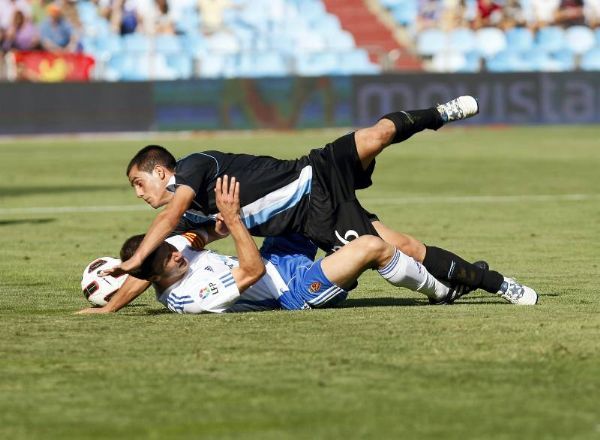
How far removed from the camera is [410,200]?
19344mm

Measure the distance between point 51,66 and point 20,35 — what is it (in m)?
1.03

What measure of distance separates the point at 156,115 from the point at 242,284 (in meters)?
25.6

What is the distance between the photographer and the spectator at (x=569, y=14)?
4122 cm

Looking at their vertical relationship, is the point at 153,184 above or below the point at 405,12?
above

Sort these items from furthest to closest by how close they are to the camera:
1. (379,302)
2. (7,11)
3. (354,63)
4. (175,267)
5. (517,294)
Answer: (354,63) → (7,11) → (379,302) → (517,294) → (175,267)

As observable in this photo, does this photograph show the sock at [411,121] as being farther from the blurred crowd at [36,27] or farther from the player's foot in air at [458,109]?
the blurred crowd at [36,27]

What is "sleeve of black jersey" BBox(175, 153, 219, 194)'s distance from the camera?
8867mm

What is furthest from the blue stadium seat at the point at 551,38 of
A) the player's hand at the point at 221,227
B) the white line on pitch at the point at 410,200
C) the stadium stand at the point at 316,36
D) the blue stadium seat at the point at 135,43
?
the player's hand at the point at 221,227

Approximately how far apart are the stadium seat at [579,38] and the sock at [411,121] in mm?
31809

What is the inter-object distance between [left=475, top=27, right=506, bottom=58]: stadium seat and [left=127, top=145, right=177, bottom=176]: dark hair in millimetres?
31651

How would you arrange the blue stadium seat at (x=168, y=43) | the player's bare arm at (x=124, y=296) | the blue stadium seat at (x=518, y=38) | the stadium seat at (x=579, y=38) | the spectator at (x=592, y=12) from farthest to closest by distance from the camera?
1. the spectator at (x=592, y=12)
2. the stadium seat at (x=579, y=38)
3. the blue stadium seat at (x=518, y=38)
4. the blue stadium seat at (x=168, y=43)
5. the player's bare arm at (x=124, y=296)

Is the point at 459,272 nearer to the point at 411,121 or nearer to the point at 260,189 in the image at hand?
the point at 411,121

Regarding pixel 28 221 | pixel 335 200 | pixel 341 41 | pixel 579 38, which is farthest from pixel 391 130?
pixel 579 38

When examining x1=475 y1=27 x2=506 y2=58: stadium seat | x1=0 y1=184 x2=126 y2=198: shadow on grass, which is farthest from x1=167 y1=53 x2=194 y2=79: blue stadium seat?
x1=0 y1=184 x2=126 y2=198: shadow on grass
